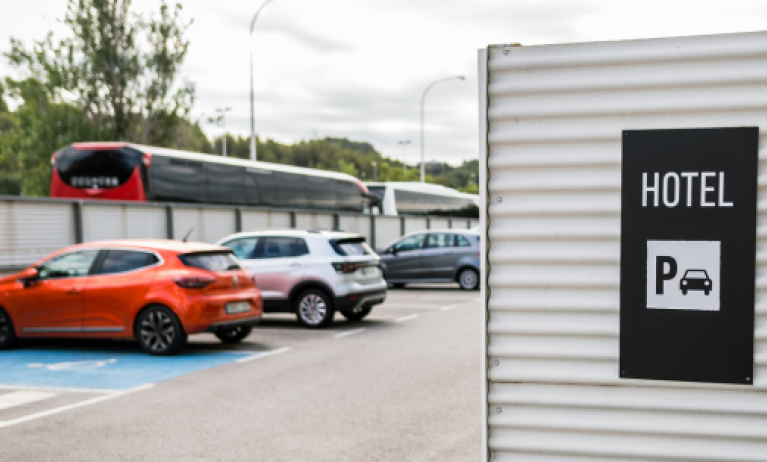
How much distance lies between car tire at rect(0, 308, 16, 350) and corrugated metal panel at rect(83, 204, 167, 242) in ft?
18.2

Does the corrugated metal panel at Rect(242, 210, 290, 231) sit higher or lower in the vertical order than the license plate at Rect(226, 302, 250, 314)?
higher

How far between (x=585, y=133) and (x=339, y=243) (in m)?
10.9

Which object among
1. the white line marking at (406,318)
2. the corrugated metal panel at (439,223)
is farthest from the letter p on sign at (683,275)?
the corrugated metal panel at (439,223)

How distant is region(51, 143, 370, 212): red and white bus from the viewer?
70.6 ft

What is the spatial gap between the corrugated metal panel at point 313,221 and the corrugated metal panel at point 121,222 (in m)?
6.89

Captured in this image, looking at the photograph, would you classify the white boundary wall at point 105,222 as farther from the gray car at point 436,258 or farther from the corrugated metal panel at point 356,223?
the gray car at point 436,258

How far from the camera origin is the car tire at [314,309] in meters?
13.2

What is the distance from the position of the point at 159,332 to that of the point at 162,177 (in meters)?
12.8

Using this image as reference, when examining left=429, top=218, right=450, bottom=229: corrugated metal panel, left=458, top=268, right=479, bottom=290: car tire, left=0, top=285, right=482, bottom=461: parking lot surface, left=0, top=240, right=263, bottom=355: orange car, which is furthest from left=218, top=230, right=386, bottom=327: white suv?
left=429, top=218, right=450, bottom=229: corrugated metal panel

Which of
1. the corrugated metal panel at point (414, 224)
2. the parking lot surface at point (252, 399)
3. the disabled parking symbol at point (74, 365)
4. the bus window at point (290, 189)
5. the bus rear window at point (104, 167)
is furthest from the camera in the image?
the corrugated metal panel at point (414, 224)

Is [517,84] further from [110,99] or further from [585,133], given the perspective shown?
[110,99]

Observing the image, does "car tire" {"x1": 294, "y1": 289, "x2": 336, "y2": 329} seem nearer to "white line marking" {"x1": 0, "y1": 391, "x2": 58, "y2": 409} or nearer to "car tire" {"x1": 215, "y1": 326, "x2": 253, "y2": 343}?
"car tire" {"x1": 215, "y1": 326, "x2": 253, "y2": 343}

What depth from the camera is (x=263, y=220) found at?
2350 cm

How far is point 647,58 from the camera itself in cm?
277
